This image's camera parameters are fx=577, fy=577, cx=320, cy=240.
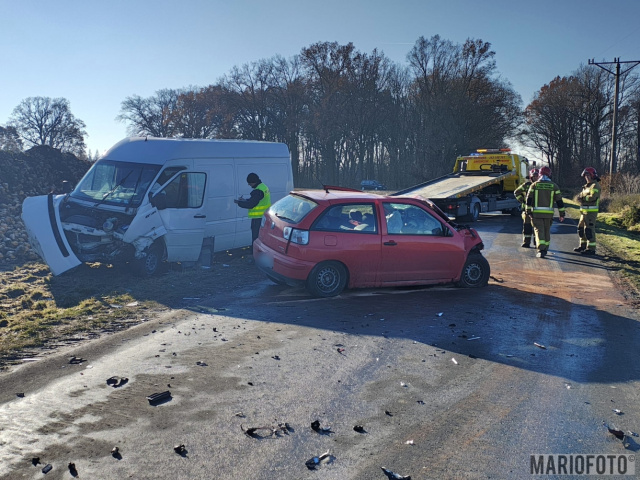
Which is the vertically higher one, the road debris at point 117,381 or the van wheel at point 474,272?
the van wheel at point 474,272

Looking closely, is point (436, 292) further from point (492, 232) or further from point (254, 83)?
point (254, 83)

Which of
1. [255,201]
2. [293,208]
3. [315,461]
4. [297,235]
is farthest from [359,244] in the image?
[315,461]

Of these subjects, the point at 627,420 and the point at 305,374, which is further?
the point at 305,374

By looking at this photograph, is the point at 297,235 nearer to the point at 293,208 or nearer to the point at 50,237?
the point at 293,208

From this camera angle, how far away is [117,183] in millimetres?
10586

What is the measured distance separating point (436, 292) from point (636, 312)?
278 cm

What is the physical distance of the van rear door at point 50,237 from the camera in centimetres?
932

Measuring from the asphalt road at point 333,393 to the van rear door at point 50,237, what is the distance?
9.55 feet

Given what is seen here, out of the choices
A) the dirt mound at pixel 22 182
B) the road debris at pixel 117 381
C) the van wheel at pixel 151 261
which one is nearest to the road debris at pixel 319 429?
the road debris at pixel 117 381

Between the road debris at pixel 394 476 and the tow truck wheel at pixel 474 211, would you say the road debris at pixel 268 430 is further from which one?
the tow truck wheel at pixel 474 211

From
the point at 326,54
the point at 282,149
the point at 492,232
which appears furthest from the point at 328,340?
the point at 326,54

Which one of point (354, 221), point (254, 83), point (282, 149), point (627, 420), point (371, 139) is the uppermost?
point (254, 83)

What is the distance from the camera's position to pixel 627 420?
4492 mm

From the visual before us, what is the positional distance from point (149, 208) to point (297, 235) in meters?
3.19
